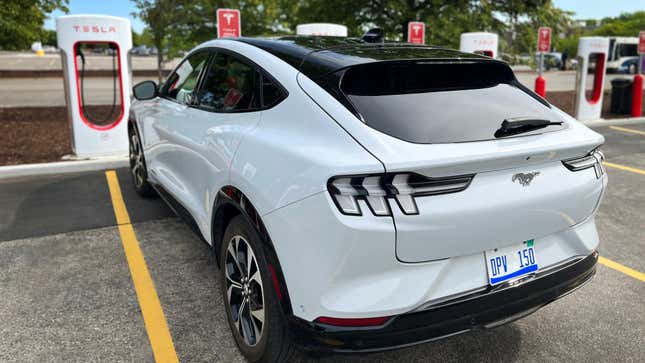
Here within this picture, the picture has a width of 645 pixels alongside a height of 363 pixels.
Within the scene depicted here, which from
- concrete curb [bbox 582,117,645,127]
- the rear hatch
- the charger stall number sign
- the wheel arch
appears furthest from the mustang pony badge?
concrete curb [bbox 582,117,645,127]

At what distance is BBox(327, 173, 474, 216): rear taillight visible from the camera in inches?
82.2

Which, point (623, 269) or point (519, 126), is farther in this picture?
point (623, 269)

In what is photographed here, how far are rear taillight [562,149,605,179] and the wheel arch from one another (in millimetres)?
1486

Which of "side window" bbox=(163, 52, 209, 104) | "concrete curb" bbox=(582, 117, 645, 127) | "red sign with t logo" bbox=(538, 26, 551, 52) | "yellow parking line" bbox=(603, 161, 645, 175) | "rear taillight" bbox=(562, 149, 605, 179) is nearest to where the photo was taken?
"rear taillight" bbox=(562, 149, 605, 179)

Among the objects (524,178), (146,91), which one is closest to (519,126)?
(524,178)

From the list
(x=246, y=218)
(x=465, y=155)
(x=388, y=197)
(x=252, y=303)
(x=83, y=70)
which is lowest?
(x=252, y=303)

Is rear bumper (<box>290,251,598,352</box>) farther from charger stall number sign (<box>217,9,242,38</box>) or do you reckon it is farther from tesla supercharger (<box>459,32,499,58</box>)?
tesla supercharger (<box>459,32,499,58</box>)

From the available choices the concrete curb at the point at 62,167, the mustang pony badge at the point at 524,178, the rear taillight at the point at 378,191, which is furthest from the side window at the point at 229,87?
the concrete curb at the point at 62,167

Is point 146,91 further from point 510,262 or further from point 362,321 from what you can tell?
point 510,262

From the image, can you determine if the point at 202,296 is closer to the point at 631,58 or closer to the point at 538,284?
the point at 538,284

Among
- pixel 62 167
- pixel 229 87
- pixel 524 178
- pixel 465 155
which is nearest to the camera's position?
pixel 465 155

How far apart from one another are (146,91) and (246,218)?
2545mm

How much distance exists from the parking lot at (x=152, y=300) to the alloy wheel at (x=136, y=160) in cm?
33

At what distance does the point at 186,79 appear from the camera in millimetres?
4125
